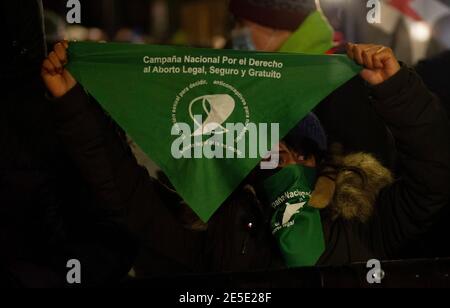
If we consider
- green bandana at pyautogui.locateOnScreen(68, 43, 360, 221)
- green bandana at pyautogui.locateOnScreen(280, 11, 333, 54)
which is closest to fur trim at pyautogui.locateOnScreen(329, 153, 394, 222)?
green bandana at pyautogui.locateOnScreen(68, 43, 360, 221)

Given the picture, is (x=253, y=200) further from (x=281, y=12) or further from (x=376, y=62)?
(x=281, y=12)

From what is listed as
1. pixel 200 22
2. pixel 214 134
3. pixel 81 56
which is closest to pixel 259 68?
pixel 214 134

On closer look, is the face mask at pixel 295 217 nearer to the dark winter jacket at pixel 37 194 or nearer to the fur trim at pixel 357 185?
the fur trim at pixel 357 185

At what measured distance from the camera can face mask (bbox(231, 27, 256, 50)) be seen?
4692mm

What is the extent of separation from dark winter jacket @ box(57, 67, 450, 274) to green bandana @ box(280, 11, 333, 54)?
58.0 inches

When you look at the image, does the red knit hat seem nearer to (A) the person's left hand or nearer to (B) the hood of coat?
(B) the hood of coat

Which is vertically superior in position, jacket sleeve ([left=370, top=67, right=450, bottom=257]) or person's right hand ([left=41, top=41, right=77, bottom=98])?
person's right hand ([left=41, top=41, right=77, bottom=98])

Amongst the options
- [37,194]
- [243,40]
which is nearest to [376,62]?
[37,194]

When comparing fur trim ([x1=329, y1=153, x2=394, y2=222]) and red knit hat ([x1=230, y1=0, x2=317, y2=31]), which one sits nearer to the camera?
fur trim ([x1=329, y1=153, x2=394, y2=222])

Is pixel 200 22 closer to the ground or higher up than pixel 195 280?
higher up

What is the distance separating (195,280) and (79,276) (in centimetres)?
72

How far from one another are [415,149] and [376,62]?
1.17 feet

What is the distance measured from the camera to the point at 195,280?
2.52 m

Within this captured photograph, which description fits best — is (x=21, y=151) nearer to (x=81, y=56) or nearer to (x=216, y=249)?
(x=81, y=56)
